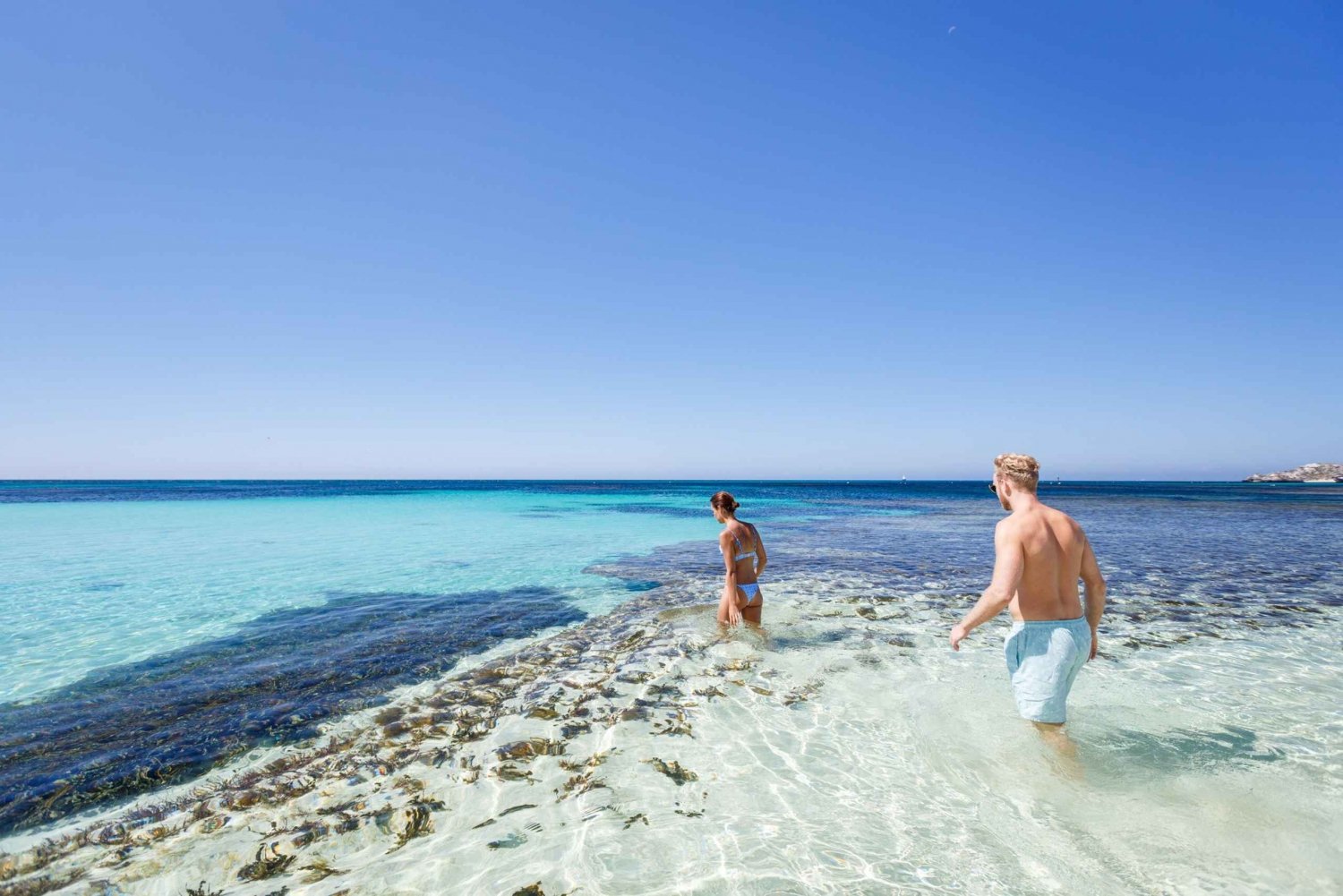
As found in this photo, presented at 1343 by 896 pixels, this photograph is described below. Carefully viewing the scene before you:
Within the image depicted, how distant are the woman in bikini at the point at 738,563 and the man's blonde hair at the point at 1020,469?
183 inches

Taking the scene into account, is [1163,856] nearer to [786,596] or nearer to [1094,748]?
[1094,748]

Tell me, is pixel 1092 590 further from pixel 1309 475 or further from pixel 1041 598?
pixel 1309 475

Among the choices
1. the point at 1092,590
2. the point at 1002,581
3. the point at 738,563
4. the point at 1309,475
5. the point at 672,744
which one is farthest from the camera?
the point at 1309,475

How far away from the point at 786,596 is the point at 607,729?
7.63 meters

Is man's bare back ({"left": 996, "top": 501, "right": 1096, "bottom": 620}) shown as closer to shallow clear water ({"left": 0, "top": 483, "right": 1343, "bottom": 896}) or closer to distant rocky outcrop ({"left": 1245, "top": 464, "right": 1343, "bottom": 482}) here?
shallow clear water ({"left": 0, "top": 483, "right": 1343, "bottom": 896})

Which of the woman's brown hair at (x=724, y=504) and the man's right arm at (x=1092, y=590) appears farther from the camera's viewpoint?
the woman's brown hair at (x=724, y=504)

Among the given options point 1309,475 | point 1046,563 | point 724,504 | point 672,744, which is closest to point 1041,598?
point 1046,563

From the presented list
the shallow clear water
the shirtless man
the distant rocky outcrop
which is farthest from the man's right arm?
the distant rocky outcrop

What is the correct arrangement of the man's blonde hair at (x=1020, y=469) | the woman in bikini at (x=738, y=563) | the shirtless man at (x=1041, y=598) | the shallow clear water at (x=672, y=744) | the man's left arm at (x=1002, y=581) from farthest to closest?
the woman in bikini at (x=738, y=563) < the man's blonde hair at (x=1020, y=469) < the shirtless man at (x=1041, y=598) < the man's left arm at (x=1002, y=581) < the shallow clear water at (x=672, y=744)

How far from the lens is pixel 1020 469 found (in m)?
4.96

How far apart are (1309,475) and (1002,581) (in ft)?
750

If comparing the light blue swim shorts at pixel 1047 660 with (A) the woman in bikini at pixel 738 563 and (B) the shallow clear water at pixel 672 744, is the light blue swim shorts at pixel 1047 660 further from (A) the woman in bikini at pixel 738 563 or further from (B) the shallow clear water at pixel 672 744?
(A) the woman in bikini at pixel 738 563

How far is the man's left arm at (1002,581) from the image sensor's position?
177 inches

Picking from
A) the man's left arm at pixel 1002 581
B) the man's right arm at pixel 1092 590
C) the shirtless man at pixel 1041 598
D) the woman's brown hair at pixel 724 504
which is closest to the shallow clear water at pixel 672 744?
the shirtless man at pixel 1041 598
